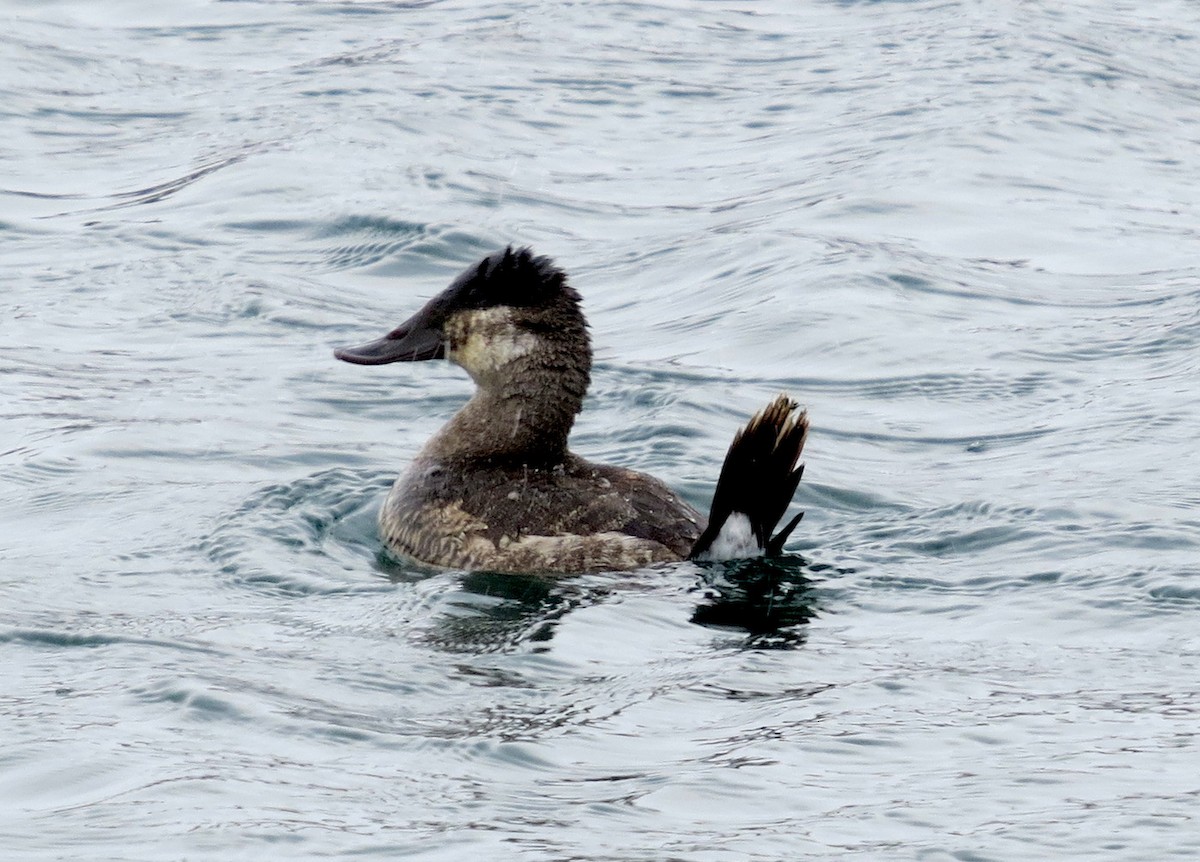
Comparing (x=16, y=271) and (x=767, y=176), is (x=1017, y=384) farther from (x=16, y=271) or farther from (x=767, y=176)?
(x=16, y=271)

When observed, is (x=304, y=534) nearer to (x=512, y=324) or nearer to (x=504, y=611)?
(x=512, y=324)

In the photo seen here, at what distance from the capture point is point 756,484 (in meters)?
7.33

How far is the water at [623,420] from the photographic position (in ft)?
18.4

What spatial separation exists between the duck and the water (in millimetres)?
178

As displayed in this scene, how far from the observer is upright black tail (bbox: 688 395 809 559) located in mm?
7172

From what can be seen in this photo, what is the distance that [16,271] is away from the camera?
12.9 metres

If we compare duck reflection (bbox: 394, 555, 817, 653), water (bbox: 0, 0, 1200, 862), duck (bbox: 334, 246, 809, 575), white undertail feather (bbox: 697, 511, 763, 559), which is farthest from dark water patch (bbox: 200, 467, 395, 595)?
white undertail feather (bbox: 697, 511, 763, 559)

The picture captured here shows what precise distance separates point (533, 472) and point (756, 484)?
107 centimetres

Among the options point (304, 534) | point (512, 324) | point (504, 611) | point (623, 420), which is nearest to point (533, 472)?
point (512, 324)

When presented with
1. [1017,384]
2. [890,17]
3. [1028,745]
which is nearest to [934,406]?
[1017,384]

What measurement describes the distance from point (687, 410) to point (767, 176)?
5.39 metres

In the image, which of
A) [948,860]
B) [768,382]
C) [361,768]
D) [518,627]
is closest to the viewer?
[948,860]

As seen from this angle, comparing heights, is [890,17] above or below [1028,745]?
above

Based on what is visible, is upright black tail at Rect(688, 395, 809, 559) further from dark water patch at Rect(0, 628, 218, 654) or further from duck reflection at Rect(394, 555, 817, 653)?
dark water patch at Rect(0, 628, 218, 654)
